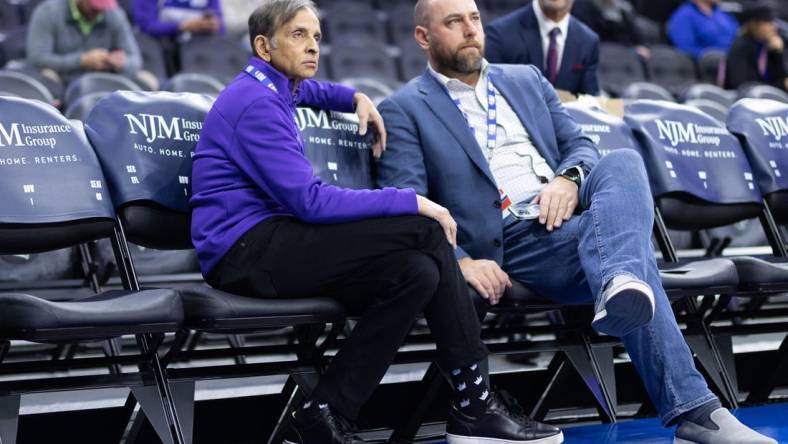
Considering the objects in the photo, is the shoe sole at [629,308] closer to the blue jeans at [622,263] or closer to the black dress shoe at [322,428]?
the blue jeans at [622,263]

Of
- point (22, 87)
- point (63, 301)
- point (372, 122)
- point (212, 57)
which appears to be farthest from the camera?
point (212, 57)

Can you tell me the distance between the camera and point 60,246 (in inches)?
113

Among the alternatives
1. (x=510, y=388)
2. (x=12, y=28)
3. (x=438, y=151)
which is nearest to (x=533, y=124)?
(x=438, y=151)

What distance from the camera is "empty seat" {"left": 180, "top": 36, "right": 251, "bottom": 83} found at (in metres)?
6.20

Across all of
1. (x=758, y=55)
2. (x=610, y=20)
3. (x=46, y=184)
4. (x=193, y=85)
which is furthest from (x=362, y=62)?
(x=46, y=184)

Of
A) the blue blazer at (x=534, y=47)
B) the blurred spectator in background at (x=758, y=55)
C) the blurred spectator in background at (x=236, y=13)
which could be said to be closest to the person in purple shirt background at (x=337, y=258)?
the blue blazer at (x=534, y=47)

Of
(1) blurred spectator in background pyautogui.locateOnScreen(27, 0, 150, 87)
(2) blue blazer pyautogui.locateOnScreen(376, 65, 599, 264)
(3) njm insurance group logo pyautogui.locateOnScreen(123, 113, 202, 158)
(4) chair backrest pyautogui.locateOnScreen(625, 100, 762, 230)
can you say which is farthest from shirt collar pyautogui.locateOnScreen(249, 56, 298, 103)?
(1) blurred spectator in background pyautogui.locateOnScreen(27, 0, 150, 87)

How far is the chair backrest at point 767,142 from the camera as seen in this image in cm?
380

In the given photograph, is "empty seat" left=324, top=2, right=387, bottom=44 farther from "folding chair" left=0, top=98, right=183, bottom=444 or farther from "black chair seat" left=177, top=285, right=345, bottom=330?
"black chair seat" left=177, top=285, right=345, bottom=330

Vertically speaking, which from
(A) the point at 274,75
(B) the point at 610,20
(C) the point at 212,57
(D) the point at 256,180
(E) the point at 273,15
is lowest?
(B) the point at 610,20

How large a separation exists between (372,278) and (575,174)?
801 millimetres

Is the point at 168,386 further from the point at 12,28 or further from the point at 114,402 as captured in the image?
the point at 12,28

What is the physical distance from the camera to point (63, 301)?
8.10 feet

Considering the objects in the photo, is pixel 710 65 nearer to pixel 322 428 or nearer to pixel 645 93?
pixel 645 93
